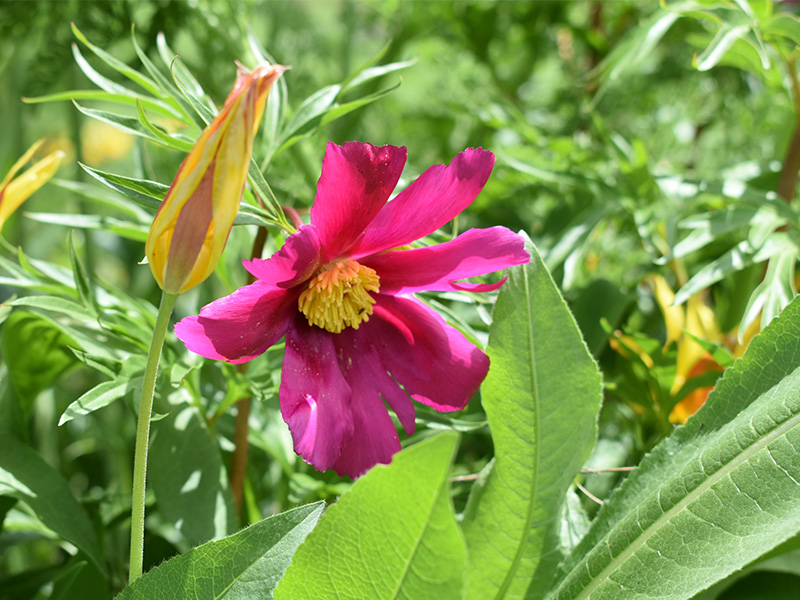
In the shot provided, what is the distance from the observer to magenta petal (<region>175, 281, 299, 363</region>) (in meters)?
0.30

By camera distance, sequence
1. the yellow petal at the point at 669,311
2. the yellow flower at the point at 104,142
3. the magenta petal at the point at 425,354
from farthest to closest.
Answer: the yellow flower at the point at 104,142, the yellow petal at the point at 669,311, the magenta petal at the point at 425,354

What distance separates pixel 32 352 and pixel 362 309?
23cm

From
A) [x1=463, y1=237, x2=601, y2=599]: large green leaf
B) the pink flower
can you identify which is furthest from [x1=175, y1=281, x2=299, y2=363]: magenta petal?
[x1=463, y1=237, x2=601, y2=599]: large green leaf

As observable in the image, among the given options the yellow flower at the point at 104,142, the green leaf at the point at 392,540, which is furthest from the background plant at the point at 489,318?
the yellow flower at the point at 104,142

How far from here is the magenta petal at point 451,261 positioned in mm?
318

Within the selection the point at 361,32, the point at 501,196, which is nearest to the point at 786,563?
the point at 501,196

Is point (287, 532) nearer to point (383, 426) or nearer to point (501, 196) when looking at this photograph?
point (383, 426)

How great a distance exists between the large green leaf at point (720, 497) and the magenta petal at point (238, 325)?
7.3 inches

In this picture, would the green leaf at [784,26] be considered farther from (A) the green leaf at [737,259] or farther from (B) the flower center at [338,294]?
(B) the flower center at [338,294]

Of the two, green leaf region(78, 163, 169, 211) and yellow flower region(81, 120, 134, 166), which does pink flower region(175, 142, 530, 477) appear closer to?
green leaf region(78, 163, 169, 211)

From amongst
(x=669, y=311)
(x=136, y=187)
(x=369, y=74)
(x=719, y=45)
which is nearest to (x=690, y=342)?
(x=669, y=311)

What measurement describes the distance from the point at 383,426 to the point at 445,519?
10 cm

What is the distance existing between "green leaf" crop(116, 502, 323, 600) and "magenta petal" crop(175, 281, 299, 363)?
0.08m

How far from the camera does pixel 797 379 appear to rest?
32cm
